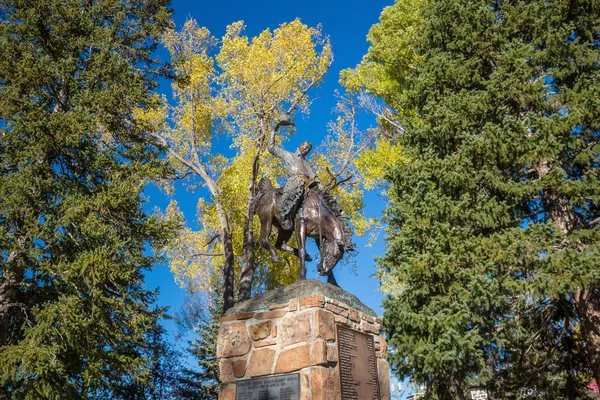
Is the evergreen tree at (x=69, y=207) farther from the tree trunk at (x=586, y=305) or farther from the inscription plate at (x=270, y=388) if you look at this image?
the tree trunk at (x=586, y=305)

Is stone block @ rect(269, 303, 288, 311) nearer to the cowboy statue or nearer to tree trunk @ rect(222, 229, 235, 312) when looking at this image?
the cowboy statue

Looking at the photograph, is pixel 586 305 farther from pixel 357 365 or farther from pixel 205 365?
pixel 205 365

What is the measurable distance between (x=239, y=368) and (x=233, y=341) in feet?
1.07

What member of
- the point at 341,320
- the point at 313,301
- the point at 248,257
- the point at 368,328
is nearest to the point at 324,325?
the point at 313,301

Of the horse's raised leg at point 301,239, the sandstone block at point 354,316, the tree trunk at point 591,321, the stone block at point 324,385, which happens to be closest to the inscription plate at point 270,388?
the stone block at point 324,385

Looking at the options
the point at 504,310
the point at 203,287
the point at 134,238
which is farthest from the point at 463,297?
the point at 203,287

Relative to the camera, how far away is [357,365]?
5254 millimetres

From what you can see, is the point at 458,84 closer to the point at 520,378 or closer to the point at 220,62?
the point at 520,378

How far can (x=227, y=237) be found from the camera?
13094 mm

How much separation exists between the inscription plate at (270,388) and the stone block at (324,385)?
0.62ft

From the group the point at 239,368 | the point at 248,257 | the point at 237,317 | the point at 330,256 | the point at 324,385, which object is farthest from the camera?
the point at 248,257

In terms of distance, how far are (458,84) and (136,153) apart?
23.2 ft

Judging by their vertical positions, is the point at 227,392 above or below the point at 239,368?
below

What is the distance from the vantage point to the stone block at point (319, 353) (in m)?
4.67
